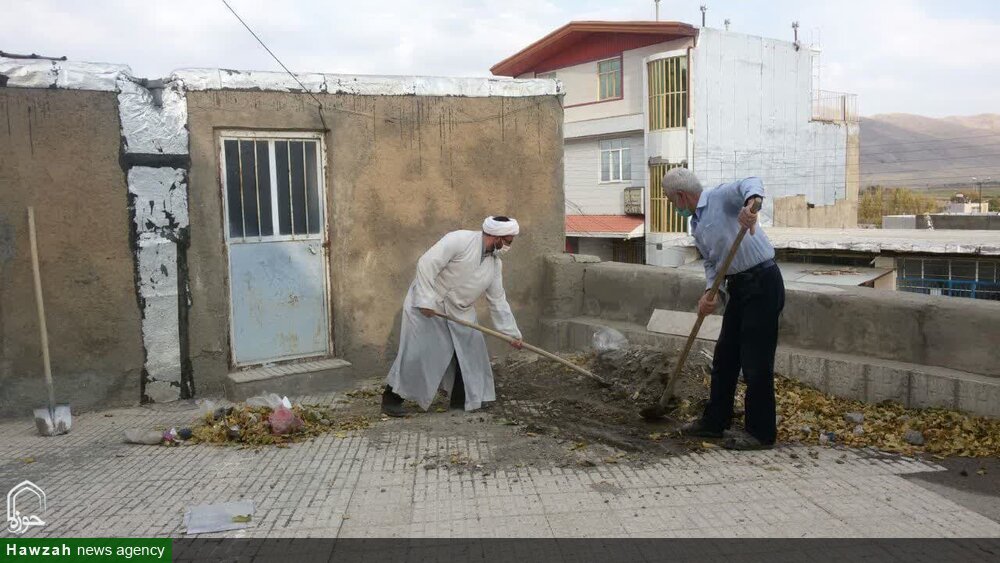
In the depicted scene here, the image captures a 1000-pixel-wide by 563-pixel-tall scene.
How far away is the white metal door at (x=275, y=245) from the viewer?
6.93 m

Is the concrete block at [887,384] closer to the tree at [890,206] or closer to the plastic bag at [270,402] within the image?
the plastic bag at [270,402]

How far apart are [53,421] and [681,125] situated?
24.2m

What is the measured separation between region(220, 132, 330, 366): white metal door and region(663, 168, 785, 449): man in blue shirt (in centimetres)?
354

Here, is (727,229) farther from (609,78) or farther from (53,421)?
(609,78)

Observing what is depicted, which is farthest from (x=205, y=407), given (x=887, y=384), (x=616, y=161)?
(x=616, y=161)

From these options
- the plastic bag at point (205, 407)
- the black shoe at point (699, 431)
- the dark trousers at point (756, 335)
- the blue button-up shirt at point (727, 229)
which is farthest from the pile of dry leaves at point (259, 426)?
the blue button-up shirt at point (727, 229)

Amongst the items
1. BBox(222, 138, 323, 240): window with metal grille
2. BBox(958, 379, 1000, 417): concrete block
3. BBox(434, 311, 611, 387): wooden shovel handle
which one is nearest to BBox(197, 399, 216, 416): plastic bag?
BBox(222, 138, 323, 240): window with metal grille

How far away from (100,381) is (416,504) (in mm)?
3556

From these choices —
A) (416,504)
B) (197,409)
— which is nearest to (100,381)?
(197,409)

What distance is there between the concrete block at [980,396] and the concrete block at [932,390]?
4 centimetres

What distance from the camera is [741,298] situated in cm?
500

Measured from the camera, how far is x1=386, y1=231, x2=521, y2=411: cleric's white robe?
6.00 metres
